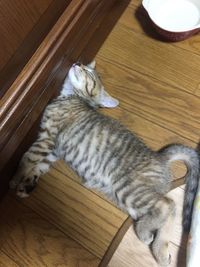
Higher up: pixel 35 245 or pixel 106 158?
pixel 106 158

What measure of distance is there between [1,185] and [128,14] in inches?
33.4

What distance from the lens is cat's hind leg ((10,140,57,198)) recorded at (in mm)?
1229

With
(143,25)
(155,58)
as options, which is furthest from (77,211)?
(143,25)

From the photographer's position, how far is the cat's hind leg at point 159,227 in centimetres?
111

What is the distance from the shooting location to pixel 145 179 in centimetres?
113

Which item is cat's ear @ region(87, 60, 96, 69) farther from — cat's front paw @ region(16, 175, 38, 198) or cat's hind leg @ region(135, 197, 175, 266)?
cat's hind leg @ region(135, 197, 175, 266)

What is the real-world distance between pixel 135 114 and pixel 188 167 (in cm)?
27

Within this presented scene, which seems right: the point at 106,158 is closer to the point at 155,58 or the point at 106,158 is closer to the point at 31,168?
the point at 31,168

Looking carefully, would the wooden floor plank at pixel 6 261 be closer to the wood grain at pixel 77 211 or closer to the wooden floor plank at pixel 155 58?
the wood grain at pixel 77 211

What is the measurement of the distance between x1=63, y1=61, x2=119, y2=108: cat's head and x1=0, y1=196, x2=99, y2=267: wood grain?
0.43 metres

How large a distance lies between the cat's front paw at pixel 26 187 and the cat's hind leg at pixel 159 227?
1.20 feet

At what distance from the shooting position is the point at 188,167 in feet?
4.07

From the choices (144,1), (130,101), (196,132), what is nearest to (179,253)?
(196,132)

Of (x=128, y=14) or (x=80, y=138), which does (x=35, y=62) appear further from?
(x=128, y=14)
